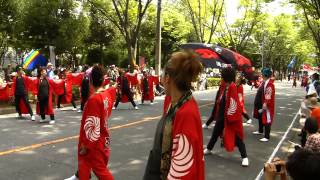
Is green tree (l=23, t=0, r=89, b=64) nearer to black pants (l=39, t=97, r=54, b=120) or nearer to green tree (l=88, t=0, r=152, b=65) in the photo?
green tree (l=88, t=0, r=152, b=65)

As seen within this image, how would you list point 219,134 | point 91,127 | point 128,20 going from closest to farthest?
point 91,127
point 219,134
point 128,20

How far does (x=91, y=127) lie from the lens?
476cm

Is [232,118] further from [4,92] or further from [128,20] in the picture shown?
[128,20]

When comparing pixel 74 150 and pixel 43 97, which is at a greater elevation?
pixel 43 97

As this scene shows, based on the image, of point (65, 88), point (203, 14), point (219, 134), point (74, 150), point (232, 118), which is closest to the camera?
point (232, 118)

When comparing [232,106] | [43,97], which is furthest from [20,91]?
[232,106]

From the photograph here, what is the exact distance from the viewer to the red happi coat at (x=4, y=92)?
579 inches

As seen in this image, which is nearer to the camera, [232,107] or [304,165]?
[304,165]

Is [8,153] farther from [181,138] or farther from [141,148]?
[181,138]

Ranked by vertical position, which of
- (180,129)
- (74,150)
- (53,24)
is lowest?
(74,150)

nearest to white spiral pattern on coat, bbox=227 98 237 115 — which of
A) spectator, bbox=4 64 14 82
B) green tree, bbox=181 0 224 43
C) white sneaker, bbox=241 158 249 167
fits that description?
white sneaker, bbox=241 158 249 167

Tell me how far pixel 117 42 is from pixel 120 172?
3601 centimetres

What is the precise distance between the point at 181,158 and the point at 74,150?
19.3 feet

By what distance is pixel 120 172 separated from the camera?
6.84 meters
